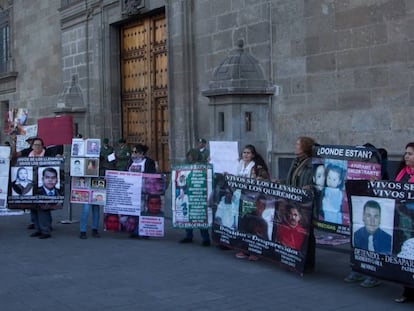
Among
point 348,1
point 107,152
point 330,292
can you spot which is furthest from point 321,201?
point 107,152

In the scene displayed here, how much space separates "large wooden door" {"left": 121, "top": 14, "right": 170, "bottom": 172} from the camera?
52.4ft

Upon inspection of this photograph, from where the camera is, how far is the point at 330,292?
6199 millimetres

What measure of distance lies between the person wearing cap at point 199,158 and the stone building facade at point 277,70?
48 cm

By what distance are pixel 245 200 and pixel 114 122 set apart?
1055 cm

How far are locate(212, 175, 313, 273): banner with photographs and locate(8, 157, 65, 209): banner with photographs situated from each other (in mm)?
2850

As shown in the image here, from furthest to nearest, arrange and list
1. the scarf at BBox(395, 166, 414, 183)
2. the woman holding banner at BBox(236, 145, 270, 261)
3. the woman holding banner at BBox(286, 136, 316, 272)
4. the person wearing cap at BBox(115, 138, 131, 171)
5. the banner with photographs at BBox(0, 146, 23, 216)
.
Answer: the person wearing cap at BBox(115, 138, 131, 171) → the banner with photographs at BBox(0, 146, 23, 216) → the woman holding banner at BBox(236, 145, 270, 261) → the woman holding banner at BBox(286, 136, 316, 272) → the scarf at BBox(395, 166, 414, 183)

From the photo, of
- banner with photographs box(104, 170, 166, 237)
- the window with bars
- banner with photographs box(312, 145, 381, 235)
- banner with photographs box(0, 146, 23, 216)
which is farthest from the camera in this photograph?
the window with bars

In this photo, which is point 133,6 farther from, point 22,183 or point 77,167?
Result: point 22,183

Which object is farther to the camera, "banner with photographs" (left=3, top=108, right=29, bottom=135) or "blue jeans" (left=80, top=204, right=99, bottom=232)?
"banner with photographs" (left=3, top=108, right=29, bottom=135)

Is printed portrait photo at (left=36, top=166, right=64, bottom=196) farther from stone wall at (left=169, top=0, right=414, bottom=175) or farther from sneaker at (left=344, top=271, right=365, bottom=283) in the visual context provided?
sneaker at (left=344, top=271, right=365, bottom=283)

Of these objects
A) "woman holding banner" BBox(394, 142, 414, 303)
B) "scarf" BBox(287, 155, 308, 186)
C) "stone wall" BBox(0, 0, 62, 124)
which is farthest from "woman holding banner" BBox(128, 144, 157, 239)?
"stone wall" BBox(0, 0, 62, 124)

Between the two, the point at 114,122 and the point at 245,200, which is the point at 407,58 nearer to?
the point at 245,200

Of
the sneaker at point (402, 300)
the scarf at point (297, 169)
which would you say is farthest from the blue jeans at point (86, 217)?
the sneaker at point (402, 300)

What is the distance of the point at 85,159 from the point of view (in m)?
10.2
